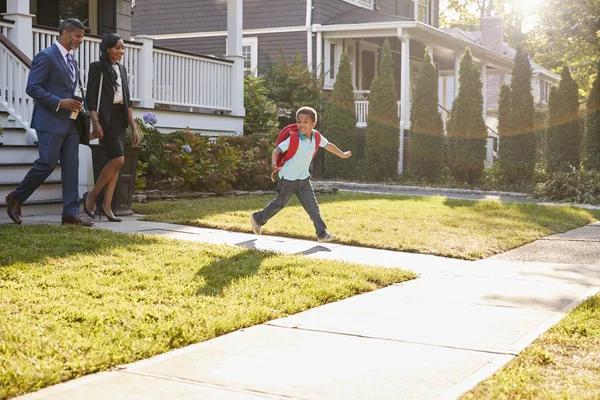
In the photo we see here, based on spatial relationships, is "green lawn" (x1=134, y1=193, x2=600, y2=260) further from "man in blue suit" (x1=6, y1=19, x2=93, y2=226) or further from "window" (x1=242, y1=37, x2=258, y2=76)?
"window" (x1=242, y1=37, x2=258, y2=76)

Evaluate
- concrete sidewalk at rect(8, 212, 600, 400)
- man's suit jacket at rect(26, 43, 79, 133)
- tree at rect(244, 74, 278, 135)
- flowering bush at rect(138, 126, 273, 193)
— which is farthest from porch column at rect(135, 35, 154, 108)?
concrete sidewalk at rect(8, 212, 600, 400)

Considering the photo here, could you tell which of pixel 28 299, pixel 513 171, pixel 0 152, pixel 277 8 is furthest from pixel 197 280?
pixel 277 8

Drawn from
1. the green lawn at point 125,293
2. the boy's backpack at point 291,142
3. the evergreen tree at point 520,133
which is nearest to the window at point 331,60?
the evergreen tree at point 520,133

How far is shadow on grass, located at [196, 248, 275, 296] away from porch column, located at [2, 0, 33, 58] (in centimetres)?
633

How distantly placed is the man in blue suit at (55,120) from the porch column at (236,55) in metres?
8.48

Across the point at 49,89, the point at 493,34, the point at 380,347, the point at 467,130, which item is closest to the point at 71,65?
the point at 49,89

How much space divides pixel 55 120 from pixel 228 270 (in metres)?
3.16

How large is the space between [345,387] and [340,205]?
31.5 ft

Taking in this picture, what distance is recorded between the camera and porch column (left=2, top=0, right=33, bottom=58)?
1225cm

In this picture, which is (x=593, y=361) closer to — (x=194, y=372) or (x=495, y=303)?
(x=495, y=303)

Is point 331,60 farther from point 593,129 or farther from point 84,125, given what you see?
point 84,125

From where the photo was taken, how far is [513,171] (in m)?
20.9

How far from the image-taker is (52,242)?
745 centimetres

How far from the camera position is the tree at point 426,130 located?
22531 millimetres
